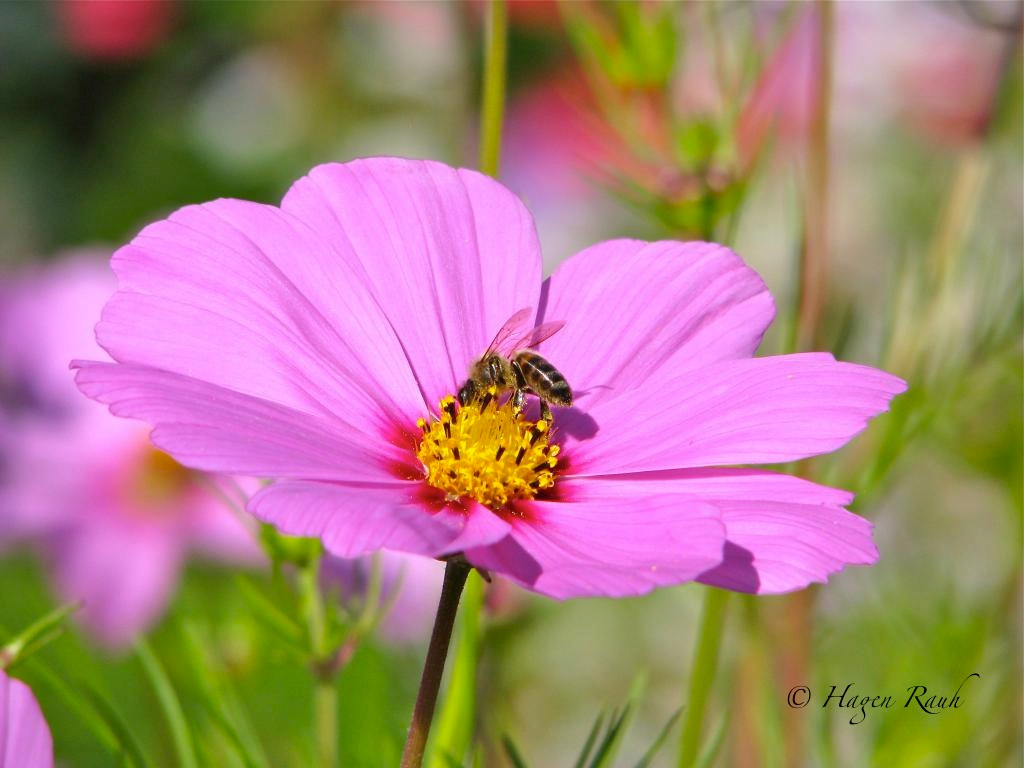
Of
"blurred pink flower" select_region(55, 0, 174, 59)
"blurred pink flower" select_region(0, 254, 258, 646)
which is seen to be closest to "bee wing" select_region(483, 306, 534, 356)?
"blurred pink flower" select_region(0, 254, 258, 646)

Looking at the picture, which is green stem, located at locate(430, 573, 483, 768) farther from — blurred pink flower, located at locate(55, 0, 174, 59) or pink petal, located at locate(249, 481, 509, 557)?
blurred pink flower, located at locate(55, 0, 174, 59)

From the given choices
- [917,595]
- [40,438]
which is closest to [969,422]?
[917,595]

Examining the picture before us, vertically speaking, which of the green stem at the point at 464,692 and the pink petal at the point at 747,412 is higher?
the pink petal at the point at 747,412

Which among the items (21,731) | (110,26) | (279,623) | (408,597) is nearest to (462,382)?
(279,623)

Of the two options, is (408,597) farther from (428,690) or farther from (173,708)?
(428,690)

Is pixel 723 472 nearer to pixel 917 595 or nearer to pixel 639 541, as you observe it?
pixel 639 541

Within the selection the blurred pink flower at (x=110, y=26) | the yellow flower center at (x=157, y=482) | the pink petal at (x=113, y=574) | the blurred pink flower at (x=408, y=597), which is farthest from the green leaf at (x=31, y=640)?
the blurred pink flower at (x=110, y=26)

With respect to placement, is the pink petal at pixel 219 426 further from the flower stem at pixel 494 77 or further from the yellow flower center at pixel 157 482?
the yellow flower center at pixel 157 482
